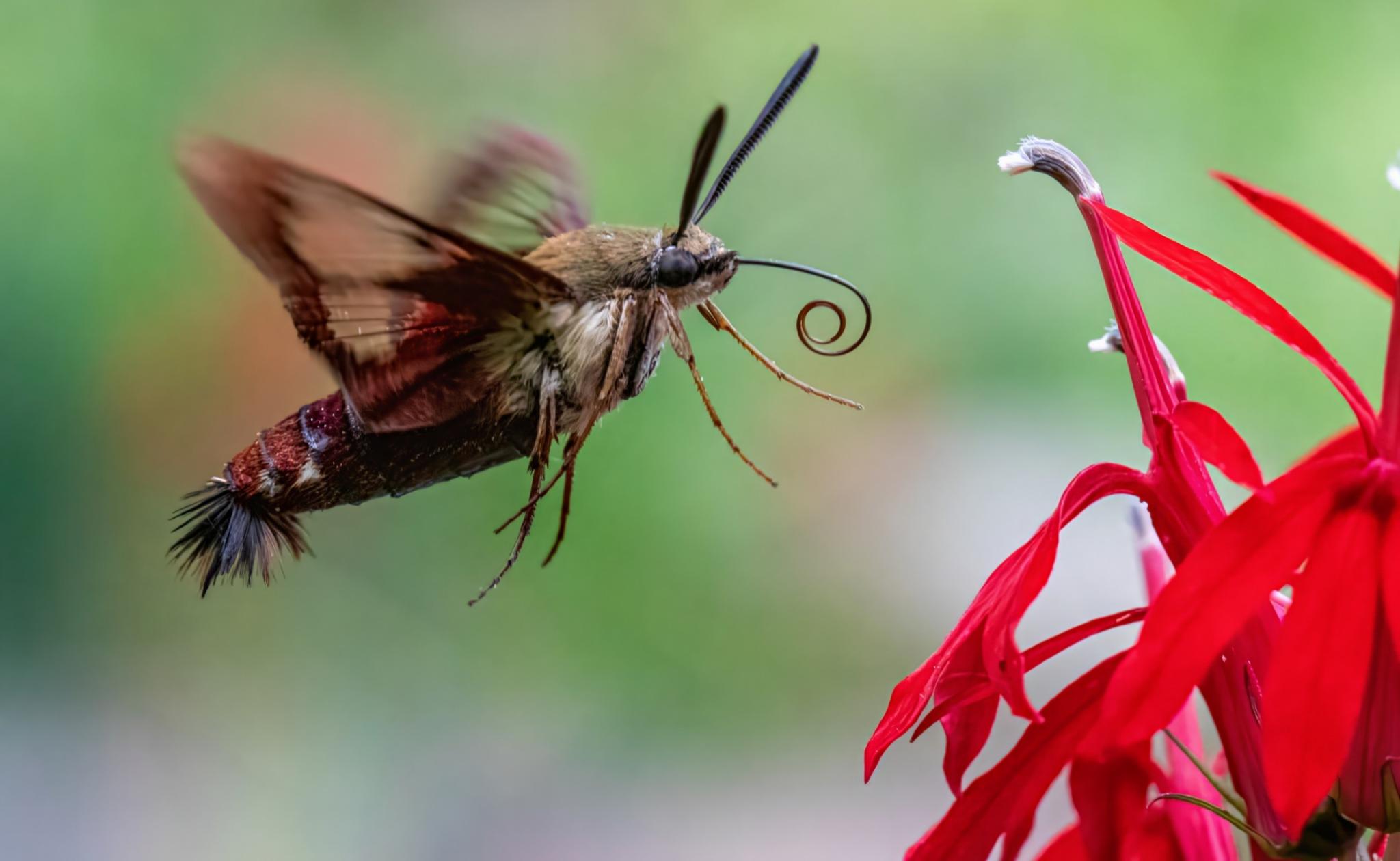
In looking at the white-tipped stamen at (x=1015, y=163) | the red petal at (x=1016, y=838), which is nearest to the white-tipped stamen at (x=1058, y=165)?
the white-tipped stamen at (x=1015, y=163)

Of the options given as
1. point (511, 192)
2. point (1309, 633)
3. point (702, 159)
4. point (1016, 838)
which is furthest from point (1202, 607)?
point (511, 192)

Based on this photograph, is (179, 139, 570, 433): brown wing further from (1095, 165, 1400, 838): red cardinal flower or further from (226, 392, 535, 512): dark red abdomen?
(1095, 165, 1400, 838): red cardinal flower

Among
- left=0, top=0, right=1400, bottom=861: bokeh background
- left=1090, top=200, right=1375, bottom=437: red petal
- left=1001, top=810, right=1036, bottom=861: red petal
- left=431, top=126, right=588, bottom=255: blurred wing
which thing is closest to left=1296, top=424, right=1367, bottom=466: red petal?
left=1090, top=200, right=1375, bottom=437: red petal

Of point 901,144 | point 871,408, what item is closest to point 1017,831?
point 871,408

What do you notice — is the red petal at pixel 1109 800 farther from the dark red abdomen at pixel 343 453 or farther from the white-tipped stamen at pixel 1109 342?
the dark red abdomen at pixel 343 453

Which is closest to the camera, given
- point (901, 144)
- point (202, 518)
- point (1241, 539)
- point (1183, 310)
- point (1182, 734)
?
point (1241, 539)

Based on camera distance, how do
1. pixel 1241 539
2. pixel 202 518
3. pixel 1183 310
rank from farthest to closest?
pixel 1183 310 → pixel 202 518 → pixel 1241 539

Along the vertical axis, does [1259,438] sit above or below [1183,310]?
below

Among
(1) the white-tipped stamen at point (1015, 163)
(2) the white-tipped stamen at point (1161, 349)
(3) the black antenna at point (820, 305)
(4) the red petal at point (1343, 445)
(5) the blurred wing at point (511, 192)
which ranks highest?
(5) the blurred wing at point (511, 192)

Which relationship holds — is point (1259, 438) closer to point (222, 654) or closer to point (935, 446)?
point (935, 446)
